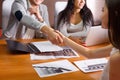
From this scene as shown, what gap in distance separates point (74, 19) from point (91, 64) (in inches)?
43.7

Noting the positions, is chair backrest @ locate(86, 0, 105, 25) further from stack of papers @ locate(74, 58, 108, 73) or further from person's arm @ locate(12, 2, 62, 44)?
stack of papers @ locate(74, 58, 108, 73)

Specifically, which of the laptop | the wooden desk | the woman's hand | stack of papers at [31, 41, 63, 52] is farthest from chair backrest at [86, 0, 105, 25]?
the wooden desk

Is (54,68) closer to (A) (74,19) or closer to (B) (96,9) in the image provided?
(A) (74,19)

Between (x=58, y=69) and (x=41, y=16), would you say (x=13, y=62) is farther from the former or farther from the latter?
(x=41, y=16)

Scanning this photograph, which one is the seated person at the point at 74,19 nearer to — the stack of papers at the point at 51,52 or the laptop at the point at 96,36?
the laptop at the point at 96,36

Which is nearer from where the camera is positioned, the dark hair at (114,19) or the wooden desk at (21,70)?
the dark hair at (114,19)

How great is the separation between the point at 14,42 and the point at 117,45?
987 millimetres

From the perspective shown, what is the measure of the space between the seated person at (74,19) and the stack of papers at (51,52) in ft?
2.19

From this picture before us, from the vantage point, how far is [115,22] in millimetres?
952

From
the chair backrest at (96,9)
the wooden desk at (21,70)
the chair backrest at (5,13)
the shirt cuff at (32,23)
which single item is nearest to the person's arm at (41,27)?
the shirt cuff at (32,23)

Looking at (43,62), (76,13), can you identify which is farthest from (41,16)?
(43,62)

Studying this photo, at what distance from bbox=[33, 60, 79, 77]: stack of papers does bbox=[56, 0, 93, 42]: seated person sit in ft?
3.08

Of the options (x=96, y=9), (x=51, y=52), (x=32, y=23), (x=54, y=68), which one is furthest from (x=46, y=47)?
(x=96, y=9)

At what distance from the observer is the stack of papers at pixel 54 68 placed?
1.38m
